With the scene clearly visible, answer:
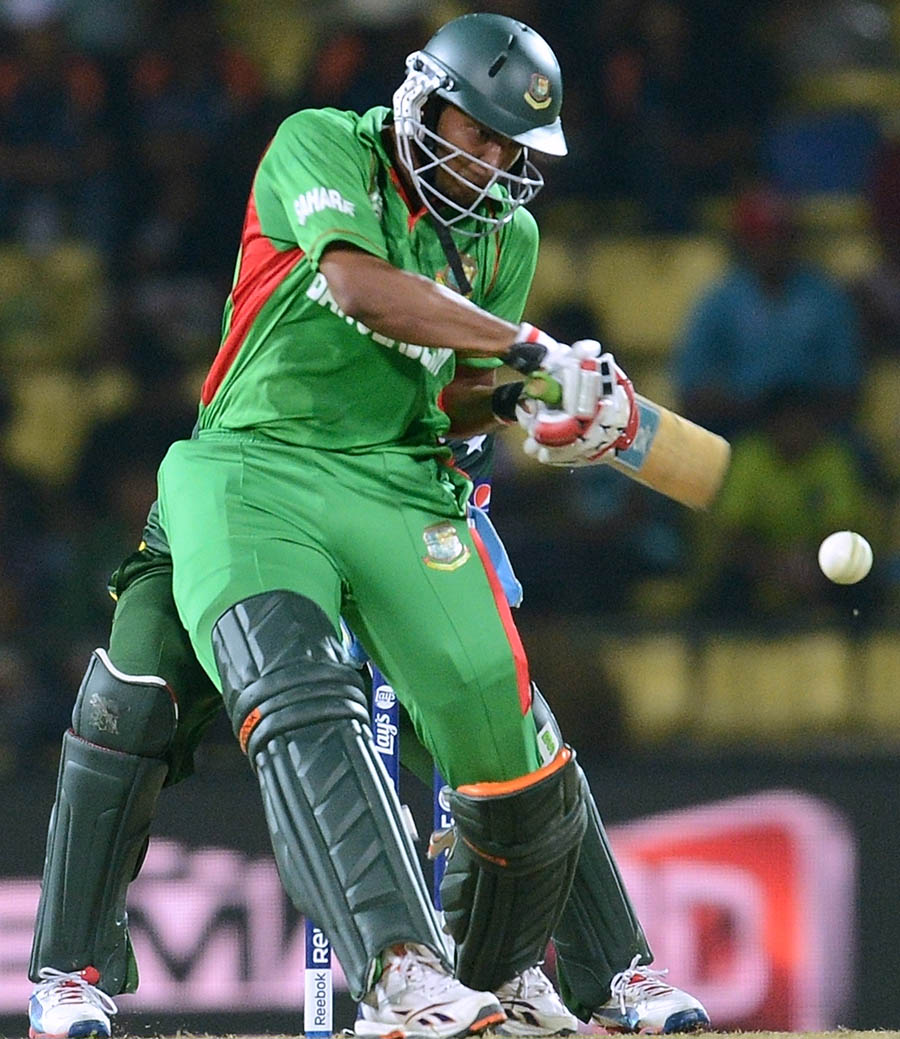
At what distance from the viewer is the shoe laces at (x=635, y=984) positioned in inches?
138

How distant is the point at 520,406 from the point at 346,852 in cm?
80

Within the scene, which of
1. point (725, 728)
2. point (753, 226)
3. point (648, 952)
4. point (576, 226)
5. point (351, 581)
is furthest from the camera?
point (576, 226)

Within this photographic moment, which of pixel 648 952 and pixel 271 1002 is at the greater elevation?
pixel 648 952

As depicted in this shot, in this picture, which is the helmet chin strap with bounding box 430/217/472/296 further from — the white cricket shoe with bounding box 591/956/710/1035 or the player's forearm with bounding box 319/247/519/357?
the white cricket shoe with bounding box 591/956/710/1035

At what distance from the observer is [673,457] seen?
3.33m

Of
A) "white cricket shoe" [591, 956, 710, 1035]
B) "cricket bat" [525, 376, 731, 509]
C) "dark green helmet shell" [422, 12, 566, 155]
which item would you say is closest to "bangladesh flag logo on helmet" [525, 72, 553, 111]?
"dark green helmet shell" [422, 12, 566, 155]

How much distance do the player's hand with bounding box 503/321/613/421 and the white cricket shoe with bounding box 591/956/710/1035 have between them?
1093mm

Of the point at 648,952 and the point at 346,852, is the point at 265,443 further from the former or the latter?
the point at 648,952

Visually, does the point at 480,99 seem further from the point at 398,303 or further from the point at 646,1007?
the point at 646,1007

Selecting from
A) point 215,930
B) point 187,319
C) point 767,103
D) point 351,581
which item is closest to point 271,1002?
point 215,930

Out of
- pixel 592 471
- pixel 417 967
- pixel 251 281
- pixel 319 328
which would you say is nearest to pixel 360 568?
pixel 319 328

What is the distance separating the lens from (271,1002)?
4781mm

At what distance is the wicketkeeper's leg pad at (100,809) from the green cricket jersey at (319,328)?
494 millimetres

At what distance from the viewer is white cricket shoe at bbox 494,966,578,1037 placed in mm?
3363
